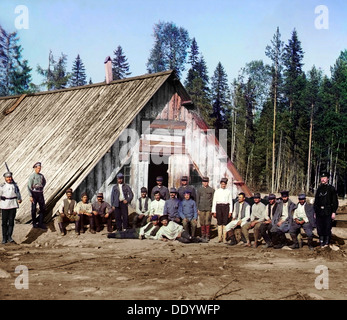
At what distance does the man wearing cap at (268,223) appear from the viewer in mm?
11500

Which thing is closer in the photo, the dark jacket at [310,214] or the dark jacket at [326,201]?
the dark jacket at [326,201]

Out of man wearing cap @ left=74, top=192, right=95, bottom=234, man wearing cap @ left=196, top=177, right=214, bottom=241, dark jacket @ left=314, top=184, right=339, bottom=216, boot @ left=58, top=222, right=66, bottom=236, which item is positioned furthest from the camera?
man wearing cap @ left=196, top=177, right=214, bottom=241

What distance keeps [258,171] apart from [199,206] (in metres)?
35.9

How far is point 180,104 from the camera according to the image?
1571 centimetres

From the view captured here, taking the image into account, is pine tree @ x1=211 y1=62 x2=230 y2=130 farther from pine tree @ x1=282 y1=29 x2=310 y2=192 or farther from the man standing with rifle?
the man standing with rifle

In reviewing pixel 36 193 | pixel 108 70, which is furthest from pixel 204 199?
pixel 108 70

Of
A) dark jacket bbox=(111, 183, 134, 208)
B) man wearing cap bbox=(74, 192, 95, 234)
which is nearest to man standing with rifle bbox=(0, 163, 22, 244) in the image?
man wearing cap bbox=(74, 192, 95, 234)

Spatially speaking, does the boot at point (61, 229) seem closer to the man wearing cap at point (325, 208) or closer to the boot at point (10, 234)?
the boot at point (10, 234)

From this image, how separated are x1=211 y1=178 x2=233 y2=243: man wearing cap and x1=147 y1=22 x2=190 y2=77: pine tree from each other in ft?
130

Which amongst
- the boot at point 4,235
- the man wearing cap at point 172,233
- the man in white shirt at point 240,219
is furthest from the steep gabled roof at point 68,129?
the man in white shirt at point 240,219

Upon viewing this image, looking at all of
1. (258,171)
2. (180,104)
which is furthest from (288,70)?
(180,104)

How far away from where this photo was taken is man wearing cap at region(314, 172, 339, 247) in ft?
35.5

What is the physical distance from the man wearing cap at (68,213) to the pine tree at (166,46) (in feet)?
131

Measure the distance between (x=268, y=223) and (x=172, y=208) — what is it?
2.63 metres
